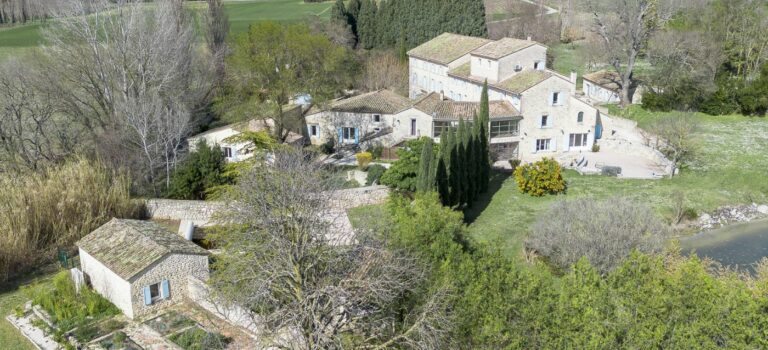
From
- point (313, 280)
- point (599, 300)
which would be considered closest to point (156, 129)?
point (313, 280)

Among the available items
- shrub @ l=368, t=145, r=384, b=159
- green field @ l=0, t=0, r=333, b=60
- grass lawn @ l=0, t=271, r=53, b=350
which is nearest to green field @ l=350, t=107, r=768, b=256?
shrub @ l=368, t=145, r=384, b=159

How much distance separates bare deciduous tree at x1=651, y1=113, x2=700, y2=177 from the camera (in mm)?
39531

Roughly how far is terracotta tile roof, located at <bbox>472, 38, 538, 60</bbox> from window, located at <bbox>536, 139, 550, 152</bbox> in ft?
22.6

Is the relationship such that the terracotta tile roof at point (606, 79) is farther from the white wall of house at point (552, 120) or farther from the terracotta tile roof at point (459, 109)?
the terracotta tile roof at point (459, 109)

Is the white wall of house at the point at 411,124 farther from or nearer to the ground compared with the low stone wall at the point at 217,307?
farther from the ground

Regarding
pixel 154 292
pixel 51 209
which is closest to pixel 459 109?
pixel 51 209

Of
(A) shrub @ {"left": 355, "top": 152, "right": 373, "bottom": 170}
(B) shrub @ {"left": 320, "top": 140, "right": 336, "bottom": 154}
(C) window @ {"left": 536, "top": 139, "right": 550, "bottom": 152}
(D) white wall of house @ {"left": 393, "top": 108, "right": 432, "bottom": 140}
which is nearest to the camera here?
(A) shrub @ {"left": 355, "top": 152, "right": 373, "bottom": 170}

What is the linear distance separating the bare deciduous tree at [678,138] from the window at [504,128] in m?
9.24

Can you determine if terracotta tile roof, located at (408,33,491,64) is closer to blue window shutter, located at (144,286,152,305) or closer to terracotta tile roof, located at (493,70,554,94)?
terracotta tile roof, located at (493,70,554,94)

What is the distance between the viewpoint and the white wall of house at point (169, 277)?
22078 mm

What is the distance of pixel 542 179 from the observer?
117 feet

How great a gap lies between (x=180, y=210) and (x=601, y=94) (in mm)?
39213

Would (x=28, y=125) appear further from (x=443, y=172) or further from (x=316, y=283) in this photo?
(x=316, y=283)

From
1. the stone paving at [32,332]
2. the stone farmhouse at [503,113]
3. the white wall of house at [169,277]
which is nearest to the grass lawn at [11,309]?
the stone paving at [32,332]
